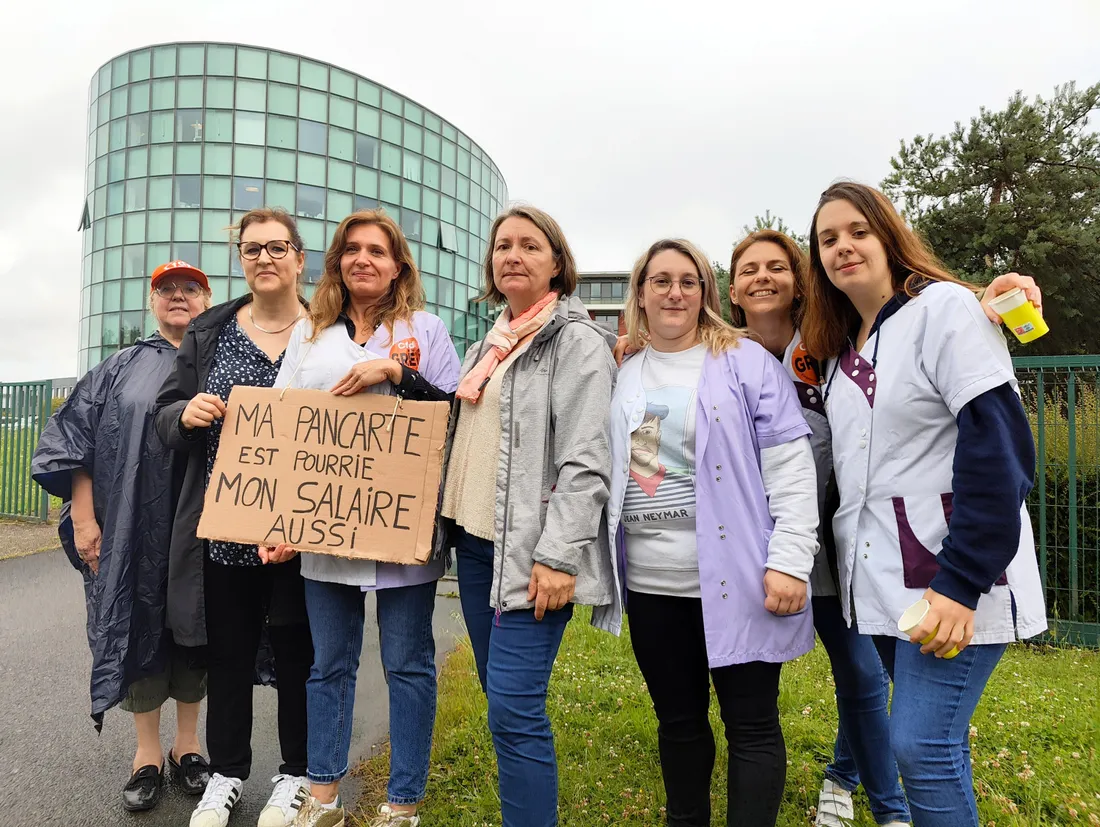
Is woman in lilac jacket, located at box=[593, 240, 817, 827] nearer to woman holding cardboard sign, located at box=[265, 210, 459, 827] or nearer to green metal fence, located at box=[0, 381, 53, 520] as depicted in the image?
woman holding cardboard sign, located at box=[265, 210, 459, 827]

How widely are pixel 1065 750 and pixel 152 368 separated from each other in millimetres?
4656

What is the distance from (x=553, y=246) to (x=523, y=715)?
5.28ft

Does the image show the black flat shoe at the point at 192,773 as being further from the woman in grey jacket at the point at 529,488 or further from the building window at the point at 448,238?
the building window at the point at 448,238

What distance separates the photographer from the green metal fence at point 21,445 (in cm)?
975

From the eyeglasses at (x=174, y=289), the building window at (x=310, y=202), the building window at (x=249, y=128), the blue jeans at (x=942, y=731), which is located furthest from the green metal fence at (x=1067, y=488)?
the building window at (x=249, y=128)

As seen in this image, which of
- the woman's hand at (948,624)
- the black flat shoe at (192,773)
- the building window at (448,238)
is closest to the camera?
the woman's hand at (948,624)

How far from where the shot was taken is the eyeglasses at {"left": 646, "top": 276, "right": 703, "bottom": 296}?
234 cm

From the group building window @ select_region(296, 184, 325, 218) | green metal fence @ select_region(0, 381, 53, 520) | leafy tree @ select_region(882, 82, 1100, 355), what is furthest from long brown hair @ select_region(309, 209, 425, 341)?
building window @ select_region(296, 184, 325, 218)

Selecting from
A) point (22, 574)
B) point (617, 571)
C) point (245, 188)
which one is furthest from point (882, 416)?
point (245, 188)

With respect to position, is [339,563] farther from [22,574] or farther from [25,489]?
[25,489]

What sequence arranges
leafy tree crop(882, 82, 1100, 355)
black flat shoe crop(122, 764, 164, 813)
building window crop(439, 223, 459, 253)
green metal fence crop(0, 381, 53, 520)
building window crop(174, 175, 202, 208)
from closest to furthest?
black flat shoe crop(122, 764, 164, 813) < green metal fence crop(0, 381, 53, 520) < leafy tree crop(882, 82, 1100, 355) < building window crop(174, 175, 202, 208) < building window crop(439, 223, 459, 253)

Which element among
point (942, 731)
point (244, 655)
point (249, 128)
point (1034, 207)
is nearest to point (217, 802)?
point (244, 655)

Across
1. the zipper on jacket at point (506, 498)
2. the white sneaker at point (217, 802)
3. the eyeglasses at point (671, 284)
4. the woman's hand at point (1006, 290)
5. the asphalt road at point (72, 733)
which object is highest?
the eyeglasses at point (671, 284)

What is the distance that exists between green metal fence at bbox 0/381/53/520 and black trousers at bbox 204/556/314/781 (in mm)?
8996
